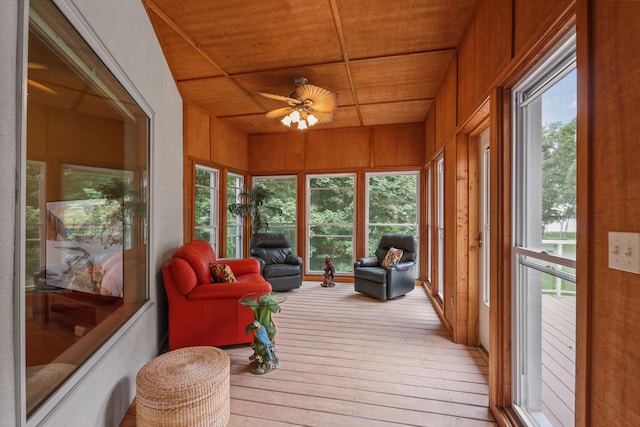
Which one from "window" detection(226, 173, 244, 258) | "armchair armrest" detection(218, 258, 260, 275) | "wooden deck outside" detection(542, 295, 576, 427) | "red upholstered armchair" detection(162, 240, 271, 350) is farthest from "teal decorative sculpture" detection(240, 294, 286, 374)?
"window" detection(226, 173, 244, 258)

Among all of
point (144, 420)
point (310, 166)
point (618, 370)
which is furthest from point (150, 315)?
point (310, 166)

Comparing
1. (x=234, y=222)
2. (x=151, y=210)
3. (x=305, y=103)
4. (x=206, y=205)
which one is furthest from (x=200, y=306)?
(x=234, y=222)

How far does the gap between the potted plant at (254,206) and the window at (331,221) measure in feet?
3.00

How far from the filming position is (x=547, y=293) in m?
1.53

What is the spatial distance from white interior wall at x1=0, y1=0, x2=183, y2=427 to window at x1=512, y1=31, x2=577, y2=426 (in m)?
2.21

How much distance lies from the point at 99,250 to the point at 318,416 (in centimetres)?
177

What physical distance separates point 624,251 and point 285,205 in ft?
17.2

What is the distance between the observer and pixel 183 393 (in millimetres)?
1552

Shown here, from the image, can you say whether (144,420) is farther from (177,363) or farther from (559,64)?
(559,64)

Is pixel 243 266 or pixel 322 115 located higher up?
pixel 322 115

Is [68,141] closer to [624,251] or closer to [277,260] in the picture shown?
Result: [624,251]

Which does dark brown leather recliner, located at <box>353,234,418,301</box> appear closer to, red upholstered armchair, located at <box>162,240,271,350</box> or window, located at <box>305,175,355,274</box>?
window, located at <box>305,175,355,274</box>

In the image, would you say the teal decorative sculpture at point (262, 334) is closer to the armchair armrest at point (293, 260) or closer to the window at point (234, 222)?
the armchair armrest at point (293, 260)

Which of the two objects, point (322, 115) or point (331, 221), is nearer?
point (322, 115)
